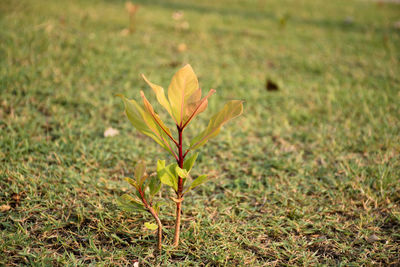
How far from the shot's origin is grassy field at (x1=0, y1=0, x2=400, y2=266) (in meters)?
1.25

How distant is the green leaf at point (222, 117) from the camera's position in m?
0.90

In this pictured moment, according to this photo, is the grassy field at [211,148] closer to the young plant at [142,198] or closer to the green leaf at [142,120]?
the young plant at [142,198]

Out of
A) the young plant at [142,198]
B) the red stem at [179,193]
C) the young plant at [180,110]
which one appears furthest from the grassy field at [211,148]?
the young plant at [180,110]

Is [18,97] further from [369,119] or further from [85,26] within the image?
[369,119]

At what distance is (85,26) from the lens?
11.5ft

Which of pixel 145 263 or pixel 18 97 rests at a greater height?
pixel 18 97

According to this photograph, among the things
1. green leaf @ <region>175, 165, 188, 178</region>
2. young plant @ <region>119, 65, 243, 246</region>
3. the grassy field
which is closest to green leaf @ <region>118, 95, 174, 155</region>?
young plant @ <region>119, 65, 243, 246</region>

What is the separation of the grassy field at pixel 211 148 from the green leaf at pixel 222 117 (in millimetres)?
506

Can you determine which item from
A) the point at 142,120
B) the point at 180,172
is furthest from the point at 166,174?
the point at 142,120

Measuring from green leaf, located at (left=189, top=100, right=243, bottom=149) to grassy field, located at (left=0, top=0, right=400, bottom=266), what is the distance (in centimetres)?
51

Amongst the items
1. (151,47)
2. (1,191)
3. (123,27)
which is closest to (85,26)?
(123,27)

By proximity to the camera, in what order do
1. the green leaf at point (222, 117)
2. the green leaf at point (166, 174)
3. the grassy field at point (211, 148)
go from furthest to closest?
the grassy field at point (211, 148)
the green leaf at point (166, 174)
the green leaf at point (222, 117)

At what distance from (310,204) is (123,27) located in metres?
3.08

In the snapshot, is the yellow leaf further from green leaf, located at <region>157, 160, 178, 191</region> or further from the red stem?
green leaf, located at <region>157, 160, 178, 191</region>
